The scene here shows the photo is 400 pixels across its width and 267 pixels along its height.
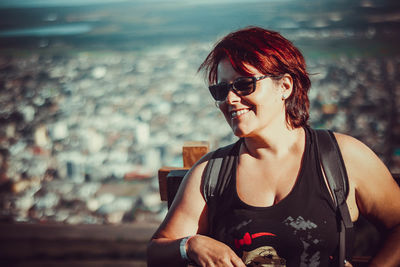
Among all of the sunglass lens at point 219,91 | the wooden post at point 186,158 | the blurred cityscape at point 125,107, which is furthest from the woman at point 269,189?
the blurred cityscape at point 125,107

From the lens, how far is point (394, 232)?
1.09 m

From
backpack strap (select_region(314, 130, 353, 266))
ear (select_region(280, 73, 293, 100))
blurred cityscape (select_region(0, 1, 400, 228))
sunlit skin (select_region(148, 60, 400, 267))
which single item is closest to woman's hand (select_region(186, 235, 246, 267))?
sunlit skin (select_region(148, 60, 400, 267))

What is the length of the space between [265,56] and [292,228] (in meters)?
0.54

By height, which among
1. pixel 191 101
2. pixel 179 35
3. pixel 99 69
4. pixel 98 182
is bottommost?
pixel 98 182

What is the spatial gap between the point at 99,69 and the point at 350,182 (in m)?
21.0

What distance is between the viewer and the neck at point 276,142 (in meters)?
1.18

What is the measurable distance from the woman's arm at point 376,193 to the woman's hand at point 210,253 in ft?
1.35

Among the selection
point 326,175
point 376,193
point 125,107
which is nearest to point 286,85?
point 326,175

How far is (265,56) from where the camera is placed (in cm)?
108

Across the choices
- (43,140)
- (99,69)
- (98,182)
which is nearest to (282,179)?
(98,182)

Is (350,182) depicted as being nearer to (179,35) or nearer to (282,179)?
(282,179)

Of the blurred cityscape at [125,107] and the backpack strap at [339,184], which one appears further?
the blurred cityscape at [125,107]

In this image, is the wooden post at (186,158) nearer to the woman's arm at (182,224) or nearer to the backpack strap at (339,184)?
the woman's arm at (182,224)

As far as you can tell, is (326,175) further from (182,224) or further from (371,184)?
(182,224)
